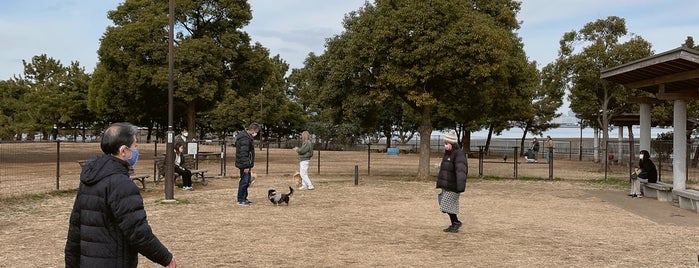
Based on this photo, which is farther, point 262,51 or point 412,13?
point 262,51

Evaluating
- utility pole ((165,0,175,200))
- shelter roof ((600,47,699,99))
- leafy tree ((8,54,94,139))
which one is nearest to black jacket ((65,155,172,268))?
utility pole ((165,0,175,200))

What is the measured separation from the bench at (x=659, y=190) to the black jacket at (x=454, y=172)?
8.18m

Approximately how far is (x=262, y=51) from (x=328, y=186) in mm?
17061

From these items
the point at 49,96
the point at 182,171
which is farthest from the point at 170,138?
the point at 49,96

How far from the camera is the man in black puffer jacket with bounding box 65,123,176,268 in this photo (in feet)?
10.4

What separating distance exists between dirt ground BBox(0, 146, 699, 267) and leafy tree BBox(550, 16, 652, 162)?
13.4m

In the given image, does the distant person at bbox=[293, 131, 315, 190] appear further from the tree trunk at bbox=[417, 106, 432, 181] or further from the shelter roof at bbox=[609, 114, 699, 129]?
the shelter roof at bbox=[609, 114, 699, 129]

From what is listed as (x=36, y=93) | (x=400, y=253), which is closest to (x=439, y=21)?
(x=400, y=253)

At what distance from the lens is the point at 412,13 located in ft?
57.4

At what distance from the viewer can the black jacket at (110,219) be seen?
3.18 meters

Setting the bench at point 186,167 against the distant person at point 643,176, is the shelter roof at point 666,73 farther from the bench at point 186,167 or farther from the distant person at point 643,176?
the bench at point 186,167

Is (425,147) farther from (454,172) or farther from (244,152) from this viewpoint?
(454,172)

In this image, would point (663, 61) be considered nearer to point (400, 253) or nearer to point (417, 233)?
point (417, 233)

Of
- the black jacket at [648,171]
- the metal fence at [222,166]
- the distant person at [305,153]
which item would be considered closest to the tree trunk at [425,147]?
the metal fence at [222,166]
